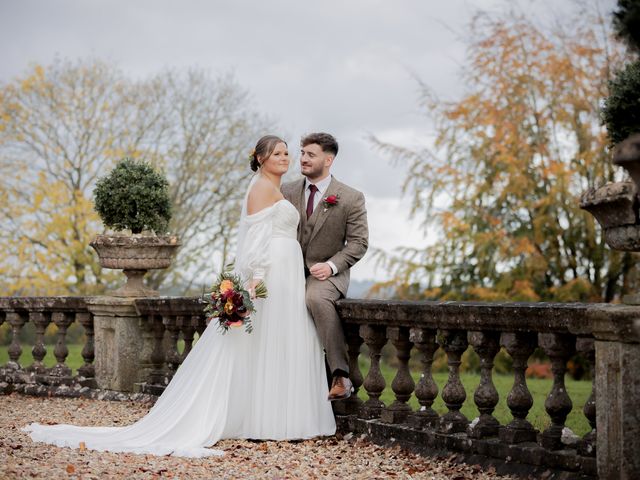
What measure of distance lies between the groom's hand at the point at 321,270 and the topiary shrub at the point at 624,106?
9.26ft

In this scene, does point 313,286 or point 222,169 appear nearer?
point 313,286

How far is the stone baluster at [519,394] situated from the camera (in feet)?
17.6

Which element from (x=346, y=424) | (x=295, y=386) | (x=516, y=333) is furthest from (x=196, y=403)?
(x=516, y=333)

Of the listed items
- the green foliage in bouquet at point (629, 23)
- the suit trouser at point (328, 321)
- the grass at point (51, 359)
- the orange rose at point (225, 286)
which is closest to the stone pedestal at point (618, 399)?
the green foliage in bouquet at point (629, 23)

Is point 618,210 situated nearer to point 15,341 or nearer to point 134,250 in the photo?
point 134,250

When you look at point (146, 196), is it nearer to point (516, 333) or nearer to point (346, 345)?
point (346, 345)

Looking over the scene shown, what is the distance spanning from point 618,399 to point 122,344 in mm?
5602

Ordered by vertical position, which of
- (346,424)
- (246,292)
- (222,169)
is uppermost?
(222,169)

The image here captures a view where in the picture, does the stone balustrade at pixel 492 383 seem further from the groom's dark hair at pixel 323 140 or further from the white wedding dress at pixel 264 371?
the groom's dark hair at pixel 323 140

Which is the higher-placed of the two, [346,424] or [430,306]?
[430,306]

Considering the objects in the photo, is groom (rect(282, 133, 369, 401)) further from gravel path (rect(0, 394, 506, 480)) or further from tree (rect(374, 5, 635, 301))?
tree (rect(374, 5, 635, 301))

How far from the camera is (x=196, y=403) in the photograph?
652cm

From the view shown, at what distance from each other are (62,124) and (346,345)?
51.3 ft

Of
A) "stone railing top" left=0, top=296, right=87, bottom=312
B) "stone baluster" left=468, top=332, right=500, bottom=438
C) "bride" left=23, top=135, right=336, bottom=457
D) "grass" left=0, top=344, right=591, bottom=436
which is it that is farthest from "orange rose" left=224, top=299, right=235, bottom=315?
"stone railing top" left=0, top=296, right=87, bottom=312
